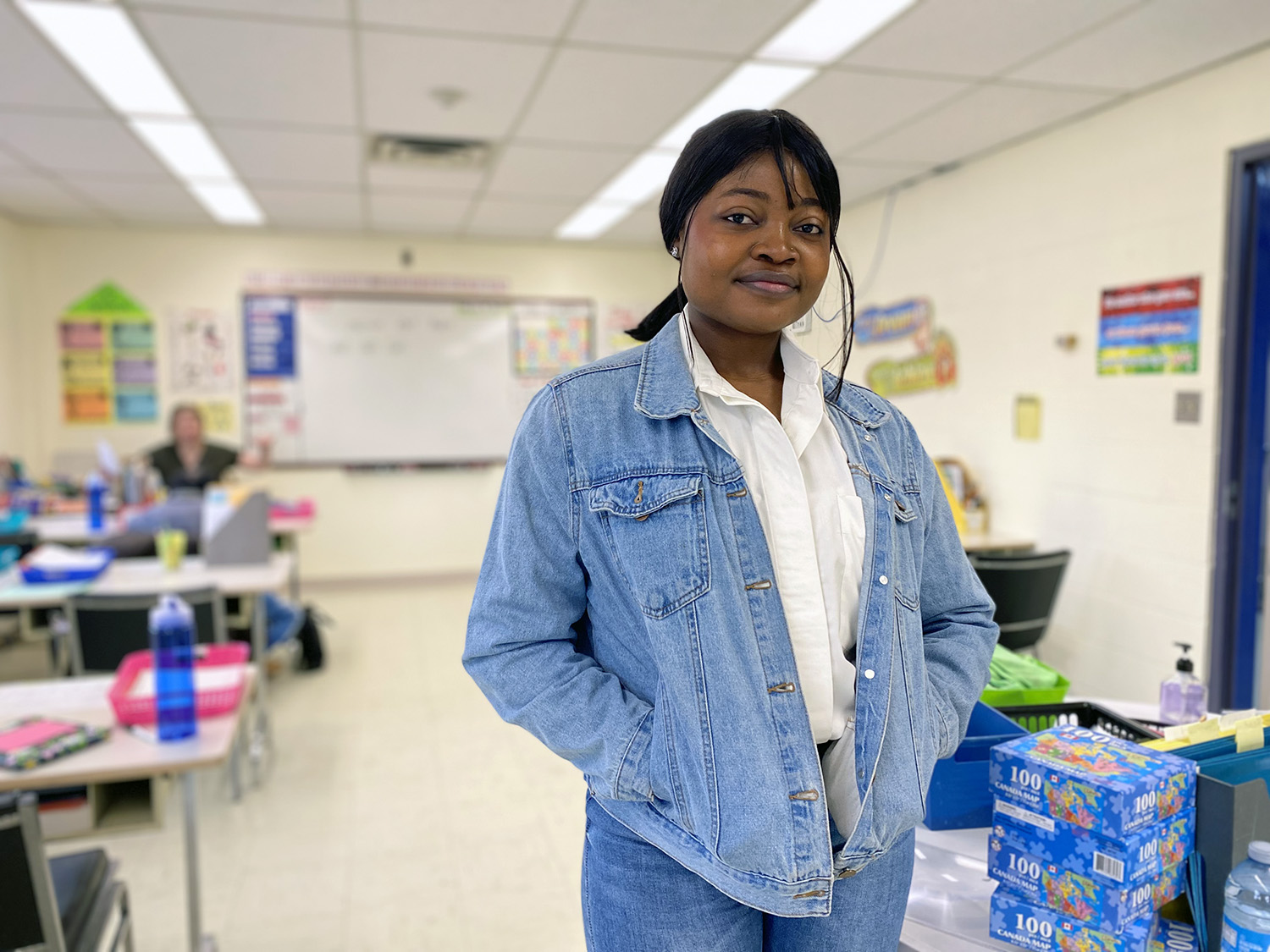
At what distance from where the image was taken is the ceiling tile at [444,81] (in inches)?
117

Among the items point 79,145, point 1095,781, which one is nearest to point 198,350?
point 79,145

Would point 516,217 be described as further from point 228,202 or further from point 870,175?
point 870,175

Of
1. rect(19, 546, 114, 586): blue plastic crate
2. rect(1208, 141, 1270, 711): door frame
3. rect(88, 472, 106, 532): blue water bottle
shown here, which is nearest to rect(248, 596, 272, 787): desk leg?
rect(19, 546, 114, 586): blue plastic crate

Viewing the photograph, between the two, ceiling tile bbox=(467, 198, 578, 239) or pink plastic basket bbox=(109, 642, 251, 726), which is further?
ceiling tile bbox=(467, 198, 578, 239)

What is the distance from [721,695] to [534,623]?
0.67ft

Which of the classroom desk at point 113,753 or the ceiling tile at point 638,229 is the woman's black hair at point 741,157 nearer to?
the classroom desk at point 113,753

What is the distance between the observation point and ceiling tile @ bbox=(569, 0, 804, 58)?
2.67 m

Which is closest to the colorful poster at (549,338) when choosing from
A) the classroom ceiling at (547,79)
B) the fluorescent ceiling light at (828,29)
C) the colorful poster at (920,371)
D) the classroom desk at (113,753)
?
the classroom ceiling at (547,79)

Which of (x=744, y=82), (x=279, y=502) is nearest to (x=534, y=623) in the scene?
(x=744, y=82)

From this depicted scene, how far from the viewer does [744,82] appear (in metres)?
3.39

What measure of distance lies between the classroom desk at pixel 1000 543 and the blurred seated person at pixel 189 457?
4268 millimetres

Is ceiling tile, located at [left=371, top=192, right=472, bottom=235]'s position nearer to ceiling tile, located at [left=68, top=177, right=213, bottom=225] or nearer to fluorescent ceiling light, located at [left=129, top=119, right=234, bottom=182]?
fluorescent ceiling light, located at [left=129, top=119, right=234, bottom=182]

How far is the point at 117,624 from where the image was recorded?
2.92 meters

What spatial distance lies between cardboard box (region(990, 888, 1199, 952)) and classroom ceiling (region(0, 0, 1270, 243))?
2513mm
